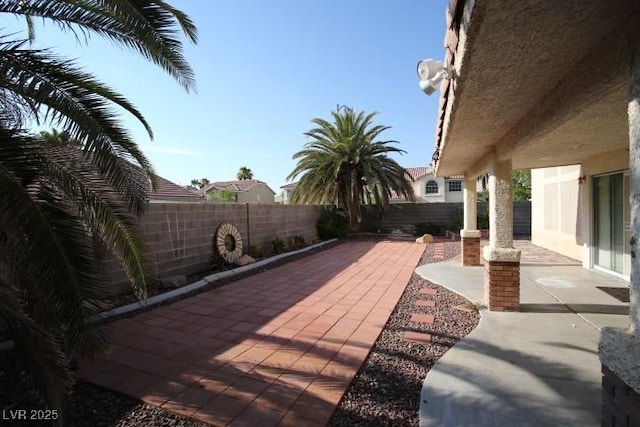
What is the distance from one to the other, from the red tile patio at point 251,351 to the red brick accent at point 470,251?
9.03 ft

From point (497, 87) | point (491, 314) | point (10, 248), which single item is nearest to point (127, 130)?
point (10, 248)

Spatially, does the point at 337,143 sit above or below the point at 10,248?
above

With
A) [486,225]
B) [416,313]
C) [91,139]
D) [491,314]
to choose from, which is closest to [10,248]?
[91,139]

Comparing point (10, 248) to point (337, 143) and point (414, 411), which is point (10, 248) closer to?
point (414, 411)

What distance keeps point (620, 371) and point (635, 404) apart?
16 cm

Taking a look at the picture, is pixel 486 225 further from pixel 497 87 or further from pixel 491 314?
pixel 497 87

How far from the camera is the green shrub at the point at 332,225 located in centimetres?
1720

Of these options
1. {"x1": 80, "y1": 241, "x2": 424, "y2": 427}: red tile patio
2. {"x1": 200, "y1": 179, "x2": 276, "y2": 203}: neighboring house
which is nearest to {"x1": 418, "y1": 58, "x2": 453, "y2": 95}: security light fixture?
{"x1": 80, "y1": 241, "x2": 424, "y2": 427}: red tile patio

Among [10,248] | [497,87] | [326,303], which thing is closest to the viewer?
[10,248]

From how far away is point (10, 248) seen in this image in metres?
2.44

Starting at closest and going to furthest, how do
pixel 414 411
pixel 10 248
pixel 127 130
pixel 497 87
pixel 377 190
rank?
1. pixel 10 248
2. pixel 414 411
3. pixel 497 87
4. pixel 127 130
5. pixel 377 190

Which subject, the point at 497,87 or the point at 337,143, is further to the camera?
the point at 337,143

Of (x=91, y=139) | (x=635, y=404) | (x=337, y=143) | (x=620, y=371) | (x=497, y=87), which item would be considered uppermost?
(x=337, y=143)

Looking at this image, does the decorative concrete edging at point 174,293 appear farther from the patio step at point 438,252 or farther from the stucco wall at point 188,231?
the patio step at point 438,252
